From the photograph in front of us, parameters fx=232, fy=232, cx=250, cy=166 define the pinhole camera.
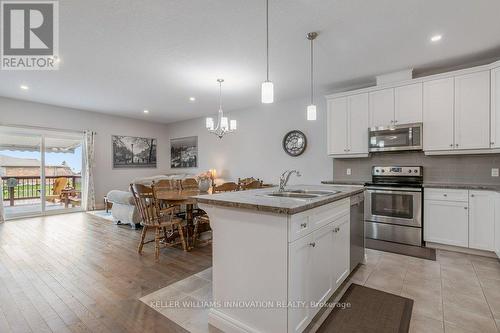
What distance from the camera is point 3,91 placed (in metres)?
4.80

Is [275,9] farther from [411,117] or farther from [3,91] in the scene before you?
[3,91]

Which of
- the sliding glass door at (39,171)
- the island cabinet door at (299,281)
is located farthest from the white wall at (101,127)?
the island cabinet door at (299,281)

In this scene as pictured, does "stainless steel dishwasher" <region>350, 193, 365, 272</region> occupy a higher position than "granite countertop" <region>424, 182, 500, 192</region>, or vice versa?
"granite countertop" <region>424, 182, 500, 192</region>

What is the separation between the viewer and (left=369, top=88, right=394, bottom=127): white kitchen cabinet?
389cm

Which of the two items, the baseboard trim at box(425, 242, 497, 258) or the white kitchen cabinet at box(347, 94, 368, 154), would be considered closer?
the baseboard trim at box(425, 242, 497, 258)

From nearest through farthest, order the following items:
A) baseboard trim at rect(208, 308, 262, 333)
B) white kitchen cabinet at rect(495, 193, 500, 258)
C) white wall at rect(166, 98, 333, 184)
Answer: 1. baseboard trim at rect(208, 308, 262, 333)
2. white kitchen cabinet at rect(495, 193, 500, 258)
3. white wall at rect(166, 98, 333, 184)

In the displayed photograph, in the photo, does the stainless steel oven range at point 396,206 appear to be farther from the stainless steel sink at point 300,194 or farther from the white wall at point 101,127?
the white wall at point 101,127

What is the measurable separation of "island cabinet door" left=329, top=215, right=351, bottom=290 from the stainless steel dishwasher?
0.17 metres

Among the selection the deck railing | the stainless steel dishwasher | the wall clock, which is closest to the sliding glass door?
the deck railing

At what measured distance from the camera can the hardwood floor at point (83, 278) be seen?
6.07ft

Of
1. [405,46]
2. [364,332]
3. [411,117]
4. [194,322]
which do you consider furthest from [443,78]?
[194,322]

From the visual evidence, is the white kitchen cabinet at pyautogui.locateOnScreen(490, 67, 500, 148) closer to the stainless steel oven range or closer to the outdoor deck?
the stainless steel oven range

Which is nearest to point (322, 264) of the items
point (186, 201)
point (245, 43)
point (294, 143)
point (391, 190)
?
point (186, 201)

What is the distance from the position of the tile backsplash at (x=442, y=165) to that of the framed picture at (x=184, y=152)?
4951mm
